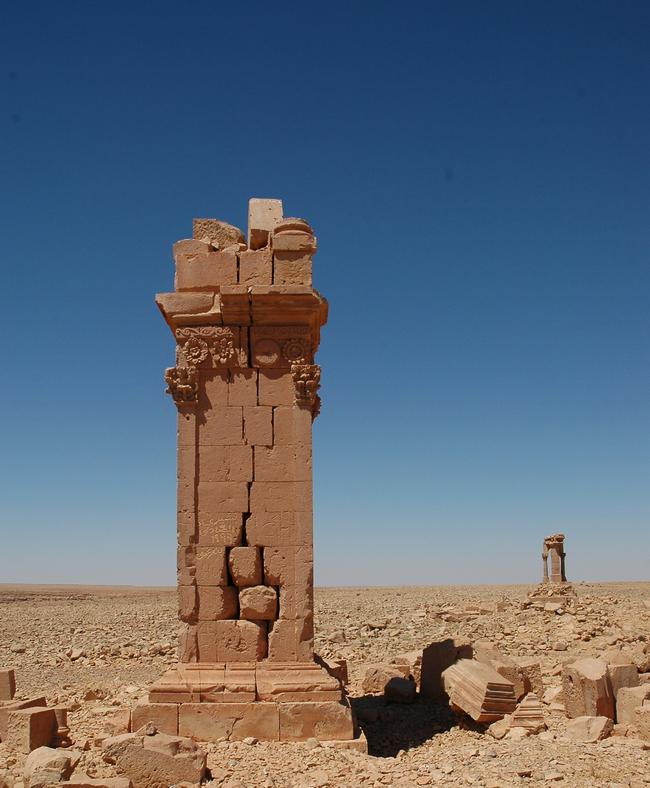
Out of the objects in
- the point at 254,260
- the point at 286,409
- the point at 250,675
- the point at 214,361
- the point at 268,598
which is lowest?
the point at 250,675

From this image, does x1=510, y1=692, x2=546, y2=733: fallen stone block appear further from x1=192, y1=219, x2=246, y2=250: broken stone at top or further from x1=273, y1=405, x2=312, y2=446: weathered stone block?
x1=192, y1=219, x2=246, y2=250: broken stone at top

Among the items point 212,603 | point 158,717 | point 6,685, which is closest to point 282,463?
point 212,603

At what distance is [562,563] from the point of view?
28891 millimetres

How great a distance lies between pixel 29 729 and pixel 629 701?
628 cm

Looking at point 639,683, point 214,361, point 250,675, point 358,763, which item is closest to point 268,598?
point 250,675

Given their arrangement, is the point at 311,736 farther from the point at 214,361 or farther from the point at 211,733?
the point at 214,361

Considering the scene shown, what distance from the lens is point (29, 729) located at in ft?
26.9

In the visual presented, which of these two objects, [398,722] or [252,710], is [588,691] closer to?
[398,722]

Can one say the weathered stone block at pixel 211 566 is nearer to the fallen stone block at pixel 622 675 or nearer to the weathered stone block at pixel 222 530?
the weathered stone block at pixel 222 530

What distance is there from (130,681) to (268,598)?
576 centimetres

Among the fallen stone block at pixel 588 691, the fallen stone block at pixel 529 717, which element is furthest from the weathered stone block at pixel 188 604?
the fallen stone block at pixel 588 691

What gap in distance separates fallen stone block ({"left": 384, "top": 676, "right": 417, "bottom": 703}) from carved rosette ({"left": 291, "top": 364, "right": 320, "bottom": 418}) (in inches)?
157

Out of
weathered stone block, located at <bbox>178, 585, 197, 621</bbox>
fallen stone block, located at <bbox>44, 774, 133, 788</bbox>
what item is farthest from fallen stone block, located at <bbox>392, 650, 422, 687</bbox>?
fallen stone block, located at <bbox>44, 774, 133, 788</bbox>

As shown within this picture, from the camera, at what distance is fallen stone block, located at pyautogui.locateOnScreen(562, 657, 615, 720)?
8913 mm
